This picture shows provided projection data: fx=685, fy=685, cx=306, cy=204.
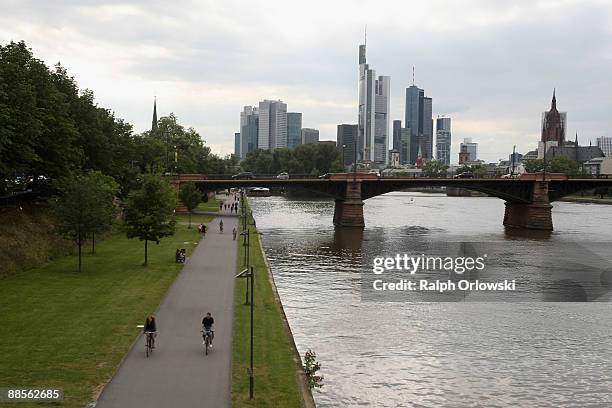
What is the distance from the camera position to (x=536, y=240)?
255ft

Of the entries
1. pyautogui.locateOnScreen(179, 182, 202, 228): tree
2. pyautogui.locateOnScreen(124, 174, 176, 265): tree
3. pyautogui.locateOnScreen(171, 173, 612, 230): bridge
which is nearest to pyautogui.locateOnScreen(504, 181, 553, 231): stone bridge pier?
pyautogui.locateOnScreen(171, 173, 612, 230): bridge

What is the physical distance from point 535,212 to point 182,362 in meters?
80.0

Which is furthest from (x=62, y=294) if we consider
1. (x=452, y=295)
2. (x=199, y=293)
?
(x=452, y=295)

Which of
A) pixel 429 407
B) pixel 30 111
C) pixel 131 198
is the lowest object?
pixel 429 407

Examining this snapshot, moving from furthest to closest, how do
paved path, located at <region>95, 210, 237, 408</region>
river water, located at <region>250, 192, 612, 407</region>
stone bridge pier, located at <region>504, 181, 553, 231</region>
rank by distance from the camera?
stone bridge pier, located at <region>504, 181, 553, 231</region> → river water, located at <region>250, 192, 612, 407</region> → paved path, located at <region>95, 210, 237, 408</region>

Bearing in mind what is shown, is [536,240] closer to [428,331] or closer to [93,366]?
[428,331]

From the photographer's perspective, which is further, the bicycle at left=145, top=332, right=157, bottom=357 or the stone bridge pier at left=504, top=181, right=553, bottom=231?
the stone bridge pier at left=504, top=181, right=553, bottom=231

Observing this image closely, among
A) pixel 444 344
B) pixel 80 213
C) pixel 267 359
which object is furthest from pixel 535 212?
pixel 267 359

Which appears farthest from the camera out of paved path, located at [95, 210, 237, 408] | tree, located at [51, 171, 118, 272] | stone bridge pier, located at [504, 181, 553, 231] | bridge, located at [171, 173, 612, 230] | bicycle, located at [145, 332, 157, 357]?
stone bridge pier, located at [504, 181, 553, 231]

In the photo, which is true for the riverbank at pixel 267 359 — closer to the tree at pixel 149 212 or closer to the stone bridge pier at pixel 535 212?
the tree at pixel 149 212

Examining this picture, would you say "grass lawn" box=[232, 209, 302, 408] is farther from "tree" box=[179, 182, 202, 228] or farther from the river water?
"tree" box=[179, 182, 202, 228]

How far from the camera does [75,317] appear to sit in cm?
2872

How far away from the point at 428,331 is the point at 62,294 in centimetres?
1769

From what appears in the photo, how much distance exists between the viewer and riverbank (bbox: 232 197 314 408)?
1950 centimetres
